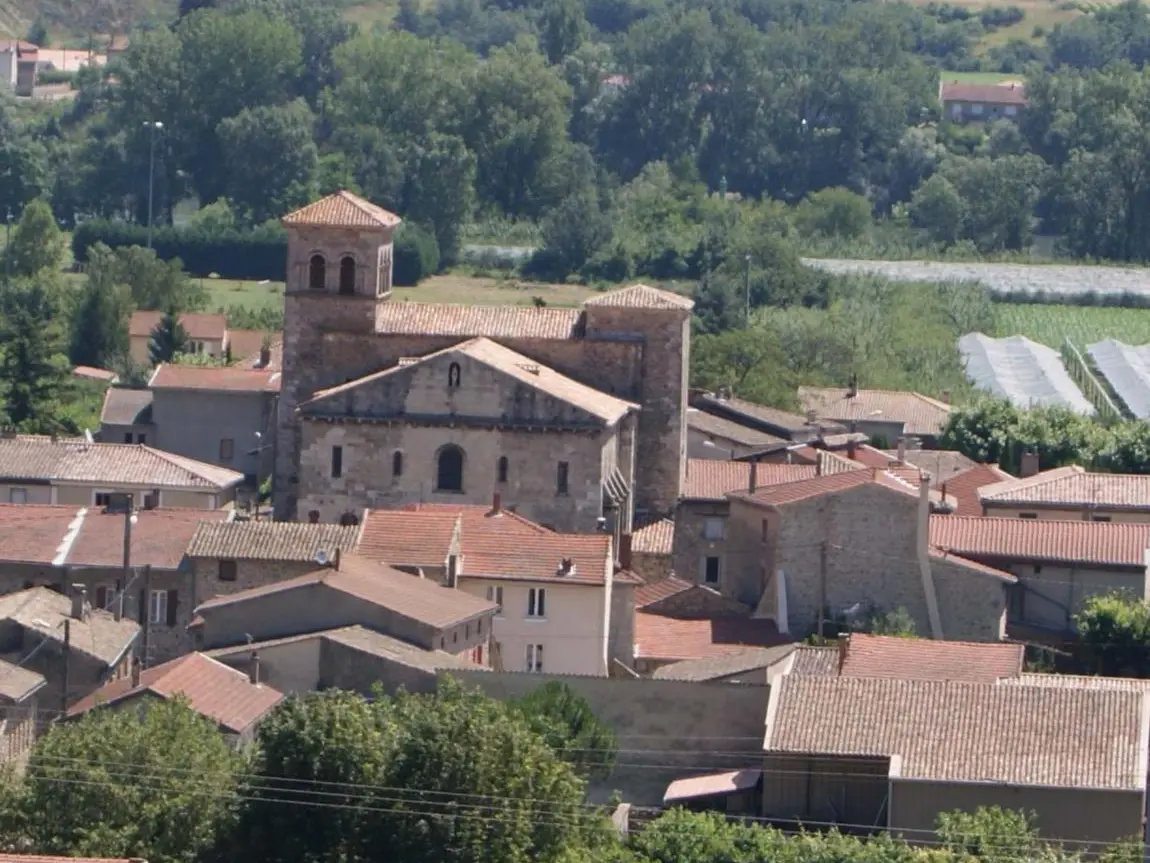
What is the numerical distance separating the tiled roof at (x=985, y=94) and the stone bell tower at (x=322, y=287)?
336 feet

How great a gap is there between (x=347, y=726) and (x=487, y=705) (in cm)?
236

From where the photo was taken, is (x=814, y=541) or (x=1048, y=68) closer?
(x=814, y=541)

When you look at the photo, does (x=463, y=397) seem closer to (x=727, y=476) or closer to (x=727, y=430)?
(x=727, y=476)

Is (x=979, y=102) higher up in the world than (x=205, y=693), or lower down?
lower down

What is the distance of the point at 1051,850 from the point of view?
130 ft

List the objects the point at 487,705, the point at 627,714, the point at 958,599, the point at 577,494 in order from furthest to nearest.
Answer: the point at 577,494 → the point at 958,599 → the point at 627,714 → the point at 487,705

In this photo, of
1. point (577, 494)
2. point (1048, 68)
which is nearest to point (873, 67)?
point (1048, 68)

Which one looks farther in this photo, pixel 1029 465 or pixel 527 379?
pixel 1029 465

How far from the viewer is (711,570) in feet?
192

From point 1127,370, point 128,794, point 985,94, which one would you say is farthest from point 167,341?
point 985,94

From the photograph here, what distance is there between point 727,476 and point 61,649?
16.6 meters

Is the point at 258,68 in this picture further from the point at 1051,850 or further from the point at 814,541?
the point at 1051,850

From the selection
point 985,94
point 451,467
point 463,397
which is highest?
point 463,397

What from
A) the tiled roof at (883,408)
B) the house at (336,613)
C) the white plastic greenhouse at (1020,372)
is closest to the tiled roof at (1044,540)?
the house at (336,613)
